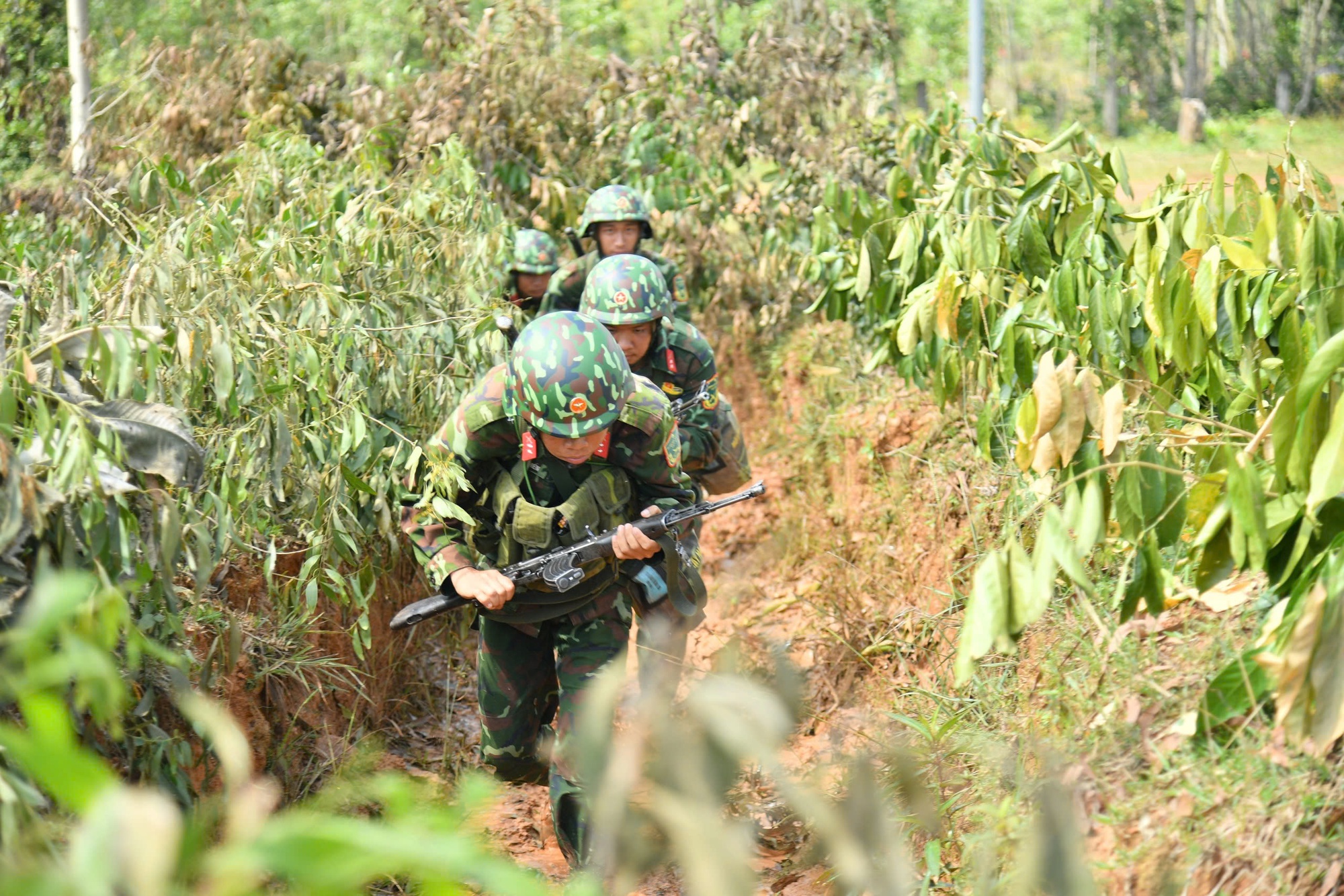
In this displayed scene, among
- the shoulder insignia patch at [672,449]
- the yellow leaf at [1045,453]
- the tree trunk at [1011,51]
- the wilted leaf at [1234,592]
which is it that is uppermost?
the yellow leaf at [1045,453]

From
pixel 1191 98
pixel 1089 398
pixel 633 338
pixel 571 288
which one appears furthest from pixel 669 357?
pixel 1191 98

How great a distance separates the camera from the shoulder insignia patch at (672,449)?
14.3 feet

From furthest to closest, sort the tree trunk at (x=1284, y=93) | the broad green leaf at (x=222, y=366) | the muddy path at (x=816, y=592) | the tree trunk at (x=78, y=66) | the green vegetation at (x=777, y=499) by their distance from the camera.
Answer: the tree trunk at (x=1284, y=93) → the tree trunk at (x=78, y=66) → the muddy path at (x=816, y=592) → the broad green leaf at (x=222, y=366) → the green vegetation at (x=777, y=499)

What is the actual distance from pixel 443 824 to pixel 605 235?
20.8ft

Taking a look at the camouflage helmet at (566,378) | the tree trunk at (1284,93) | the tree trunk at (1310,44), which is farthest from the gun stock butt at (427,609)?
the tree trunk at (1284,93)

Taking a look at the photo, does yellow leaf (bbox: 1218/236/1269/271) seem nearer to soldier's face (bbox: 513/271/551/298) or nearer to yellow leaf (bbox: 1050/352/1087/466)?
yellow leaf (bbox: 1050/352/1087/466)

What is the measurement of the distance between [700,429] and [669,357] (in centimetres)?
43

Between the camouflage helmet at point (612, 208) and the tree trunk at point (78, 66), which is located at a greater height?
the tree trunk at point (78, 66)

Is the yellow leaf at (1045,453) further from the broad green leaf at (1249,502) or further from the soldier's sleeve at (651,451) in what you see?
the soldier's sleeve at (651,451)

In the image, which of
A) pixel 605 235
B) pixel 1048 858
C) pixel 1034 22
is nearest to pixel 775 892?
pixel 1048 858

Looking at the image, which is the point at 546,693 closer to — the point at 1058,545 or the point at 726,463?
the point at 726,463

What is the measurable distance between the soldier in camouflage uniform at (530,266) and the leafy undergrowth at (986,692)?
2.03m

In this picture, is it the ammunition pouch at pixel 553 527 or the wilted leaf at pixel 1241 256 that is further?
the ammunition pouch at pixel 553 527

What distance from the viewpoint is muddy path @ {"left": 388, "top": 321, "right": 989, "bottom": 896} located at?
5.11m
